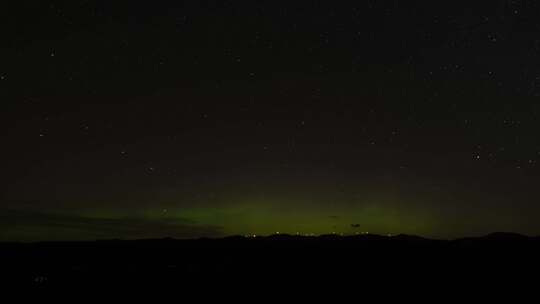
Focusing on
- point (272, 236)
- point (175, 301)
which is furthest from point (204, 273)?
point (272, 236)

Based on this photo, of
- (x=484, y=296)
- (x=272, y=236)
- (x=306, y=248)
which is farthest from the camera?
(x=272, y=236)

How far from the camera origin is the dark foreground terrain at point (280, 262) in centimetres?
2734

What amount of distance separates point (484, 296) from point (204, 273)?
13.6 m

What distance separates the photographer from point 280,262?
34344mm

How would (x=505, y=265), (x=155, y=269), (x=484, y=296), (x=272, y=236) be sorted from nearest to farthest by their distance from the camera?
(x=484, y=296)
(x=505, y=265)
(x=155, y=269)
(x=272, y=236)

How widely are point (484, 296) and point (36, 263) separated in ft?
96.8

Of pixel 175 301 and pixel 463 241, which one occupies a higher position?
pixel 463 241

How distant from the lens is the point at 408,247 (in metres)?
41.8

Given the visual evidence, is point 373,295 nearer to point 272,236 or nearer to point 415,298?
point 415,298

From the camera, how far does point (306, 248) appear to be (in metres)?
44.9

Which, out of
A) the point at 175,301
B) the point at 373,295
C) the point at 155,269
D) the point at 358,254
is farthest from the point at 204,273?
the point at 358,254

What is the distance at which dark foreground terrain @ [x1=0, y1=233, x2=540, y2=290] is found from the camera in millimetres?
27344

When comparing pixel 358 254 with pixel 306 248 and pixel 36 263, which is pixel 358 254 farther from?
pixel 36 263

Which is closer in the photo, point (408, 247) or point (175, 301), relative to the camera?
point (175, 301)
